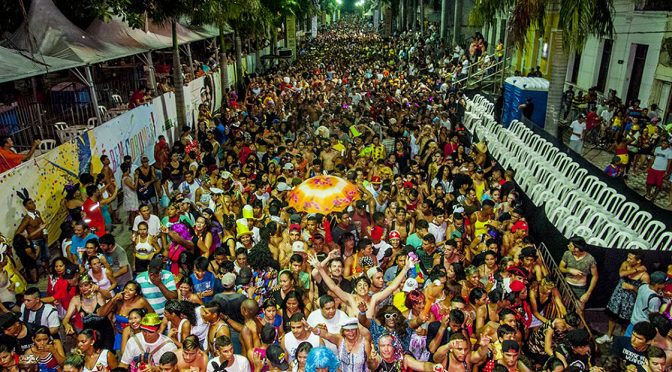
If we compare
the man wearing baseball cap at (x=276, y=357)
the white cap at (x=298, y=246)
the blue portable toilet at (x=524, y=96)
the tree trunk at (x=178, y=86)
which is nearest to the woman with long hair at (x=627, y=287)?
the white cap at (x=298, y=246)

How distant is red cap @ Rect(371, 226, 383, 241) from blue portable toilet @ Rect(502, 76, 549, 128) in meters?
10.0

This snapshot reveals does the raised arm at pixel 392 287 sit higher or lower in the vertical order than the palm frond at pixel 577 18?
lower

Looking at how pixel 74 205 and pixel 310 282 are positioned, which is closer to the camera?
pixel 310 282

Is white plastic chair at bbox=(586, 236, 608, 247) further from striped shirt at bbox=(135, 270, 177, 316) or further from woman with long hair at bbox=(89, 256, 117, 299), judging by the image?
woman with long hair at bbox=(89, 256, 117, 299)

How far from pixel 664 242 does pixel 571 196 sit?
1.97 metres

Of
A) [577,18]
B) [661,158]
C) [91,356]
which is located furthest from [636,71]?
[91,356]

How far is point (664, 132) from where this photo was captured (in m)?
13.3

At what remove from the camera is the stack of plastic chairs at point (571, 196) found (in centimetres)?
840

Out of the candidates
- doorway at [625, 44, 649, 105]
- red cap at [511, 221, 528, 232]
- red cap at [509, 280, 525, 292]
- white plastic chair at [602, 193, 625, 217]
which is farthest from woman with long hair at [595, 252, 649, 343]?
doorway at [625, 44, 649, 105]

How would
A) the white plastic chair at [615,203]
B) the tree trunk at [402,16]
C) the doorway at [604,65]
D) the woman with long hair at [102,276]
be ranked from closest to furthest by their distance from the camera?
the woman with long hair at [102,276], the white plastic chair at [615,203], the doorway at [604,65], the tree trunk at [402,16]

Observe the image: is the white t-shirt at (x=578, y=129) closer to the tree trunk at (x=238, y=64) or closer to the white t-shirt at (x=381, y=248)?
the white t-shirt at (x=381, y=248)

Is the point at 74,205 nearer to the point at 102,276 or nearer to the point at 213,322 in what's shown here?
the point at 102,276

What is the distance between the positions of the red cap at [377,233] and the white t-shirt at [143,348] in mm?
3594

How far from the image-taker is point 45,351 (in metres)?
5.27
